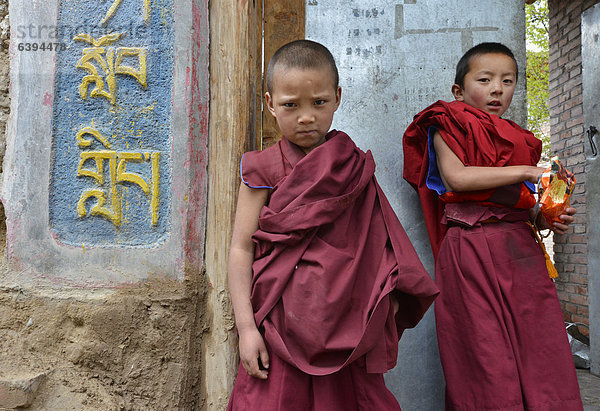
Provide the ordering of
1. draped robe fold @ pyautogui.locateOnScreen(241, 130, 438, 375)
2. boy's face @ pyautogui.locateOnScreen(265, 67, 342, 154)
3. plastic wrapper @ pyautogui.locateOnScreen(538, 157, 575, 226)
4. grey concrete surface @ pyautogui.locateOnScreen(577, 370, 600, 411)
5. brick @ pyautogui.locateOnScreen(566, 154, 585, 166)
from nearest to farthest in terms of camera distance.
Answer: draped robe fold @ pyautogui.locateOnScreen(241, 130, 438, 375) → boy's face @ pyautogui.locateOnScreen(265, 67, 342, 154) → plastic wrapper @ pyautogui.locateOnScreen(538, 157, 575, 226) → grey concrete surface @ pyautogui.locateOnScreen(577, 370, 600, 411) → brick @ pyautogui.locateOnScreen(566, 154, 585, 166)

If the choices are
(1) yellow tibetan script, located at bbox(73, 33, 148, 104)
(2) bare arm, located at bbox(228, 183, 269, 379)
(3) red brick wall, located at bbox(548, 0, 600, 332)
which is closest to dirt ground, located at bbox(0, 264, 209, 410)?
(2) bare arm, located at bbox(228, 183, 269, 379)

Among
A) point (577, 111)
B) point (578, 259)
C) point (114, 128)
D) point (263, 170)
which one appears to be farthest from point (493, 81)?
point (578, 259)

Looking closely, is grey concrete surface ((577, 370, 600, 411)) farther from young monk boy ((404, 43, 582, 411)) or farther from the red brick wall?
young monk boy ((404, 43, 582, 411))

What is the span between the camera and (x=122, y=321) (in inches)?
62.4

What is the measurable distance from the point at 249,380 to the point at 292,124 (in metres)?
0.69

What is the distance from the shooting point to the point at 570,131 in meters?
4.38

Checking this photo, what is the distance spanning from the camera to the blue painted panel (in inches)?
64.6

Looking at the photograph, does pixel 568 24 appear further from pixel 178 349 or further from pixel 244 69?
pixel 178 349

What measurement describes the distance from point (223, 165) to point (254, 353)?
73cm

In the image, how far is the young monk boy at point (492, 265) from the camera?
149 centimetres

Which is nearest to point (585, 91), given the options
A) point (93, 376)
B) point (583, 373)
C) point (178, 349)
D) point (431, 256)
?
point (583, 373)

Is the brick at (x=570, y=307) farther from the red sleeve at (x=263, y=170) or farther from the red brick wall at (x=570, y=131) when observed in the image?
the red sleeve at (x=263, y=170)

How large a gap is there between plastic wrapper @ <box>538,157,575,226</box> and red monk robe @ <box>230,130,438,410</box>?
52 centimetres

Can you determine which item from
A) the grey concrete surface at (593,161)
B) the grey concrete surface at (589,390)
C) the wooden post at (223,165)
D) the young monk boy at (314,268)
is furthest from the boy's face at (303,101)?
the grey concrete surface at (593,161)
